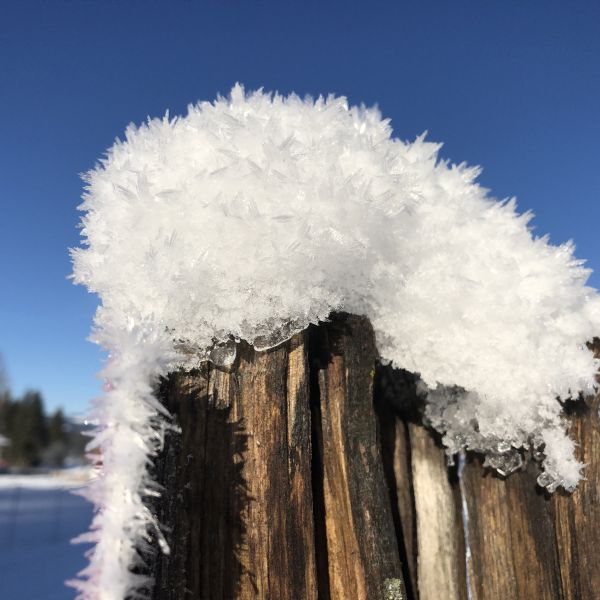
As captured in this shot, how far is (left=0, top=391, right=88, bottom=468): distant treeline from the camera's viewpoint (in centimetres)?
3859

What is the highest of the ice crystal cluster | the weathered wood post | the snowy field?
the ice crystal cluster

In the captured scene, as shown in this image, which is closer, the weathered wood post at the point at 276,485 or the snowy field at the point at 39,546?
the weathered wood post at the point at 276,485

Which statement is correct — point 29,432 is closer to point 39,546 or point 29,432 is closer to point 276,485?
point 39,546

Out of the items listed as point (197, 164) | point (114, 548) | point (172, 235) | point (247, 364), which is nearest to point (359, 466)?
point (247, 364)

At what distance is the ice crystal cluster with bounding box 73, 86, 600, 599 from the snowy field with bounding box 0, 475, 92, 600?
0.20 meters

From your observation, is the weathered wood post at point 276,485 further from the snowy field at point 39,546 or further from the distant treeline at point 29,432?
the distant treeline at point 29,432

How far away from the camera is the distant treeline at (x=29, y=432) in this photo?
1519 inches

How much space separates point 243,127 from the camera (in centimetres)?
104

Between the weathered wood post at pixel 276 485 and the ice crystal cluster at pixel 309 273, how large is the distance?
0.09 meters

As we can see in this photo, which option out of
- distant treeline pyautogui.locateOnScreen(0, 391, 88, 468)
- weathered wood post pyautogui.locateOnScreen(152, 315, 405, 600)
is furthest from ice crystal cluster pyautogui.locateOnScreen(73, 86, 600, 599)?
distant treeline pyautogui.locateOnScreen(0, 391, 88, 468)

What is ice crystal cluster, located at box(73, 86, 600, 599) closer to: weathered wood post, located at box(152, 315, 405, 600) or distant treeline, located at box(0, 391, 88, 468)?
weathered wood post, located at box(152, 315, 405, 600)

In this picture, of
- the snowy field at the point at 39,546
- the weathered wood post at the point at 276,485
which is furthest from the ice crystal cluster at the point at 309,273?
the snowy field at the point at 39,546

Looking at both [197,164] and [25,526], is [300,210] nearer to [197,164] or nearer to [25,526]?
[197,164]

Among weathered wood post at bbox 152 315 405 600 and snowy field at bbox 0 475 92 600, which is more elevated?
weathered wood post at bbox 152 315 405 600
